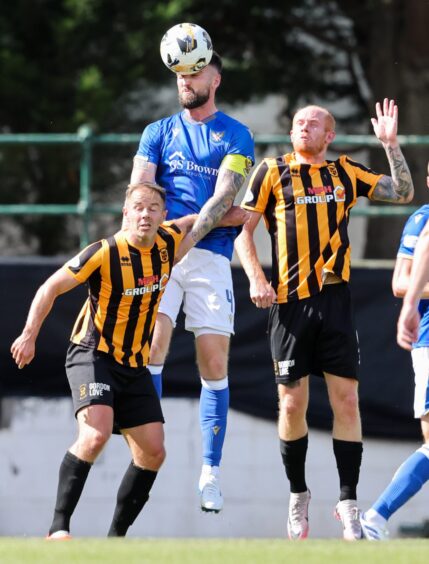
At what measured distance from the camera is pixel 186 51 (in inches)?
300

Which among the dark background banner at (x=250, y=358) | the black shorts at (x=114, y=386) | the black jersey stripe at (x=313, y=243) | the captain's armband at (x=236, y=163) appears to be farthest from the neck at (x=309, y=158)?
the dark background banner at (x=250, y=358)

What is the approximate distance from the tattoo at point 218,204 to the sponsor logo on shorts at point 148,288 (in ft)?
1.05

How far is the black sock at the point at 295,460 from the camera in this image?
25.1ft

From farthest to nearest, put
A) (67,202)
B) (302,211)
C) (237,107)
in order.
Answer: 1. (237,107)
2. (67,202)
3. (302,211)

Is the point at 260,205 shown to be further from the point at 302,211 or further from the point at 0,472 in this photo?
the point at 0,472

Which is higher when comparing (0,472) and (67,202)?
(67,202)

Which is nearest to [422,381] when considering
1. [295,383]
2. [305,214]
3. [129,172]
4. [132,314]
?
[295,383]

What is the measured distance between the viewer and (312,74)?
14812 mm

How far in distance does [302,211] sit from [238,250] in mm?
469

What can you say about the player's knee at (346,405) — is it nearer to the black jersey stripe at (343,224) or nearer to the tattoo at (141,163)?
the black jersey stripe at (343,224)

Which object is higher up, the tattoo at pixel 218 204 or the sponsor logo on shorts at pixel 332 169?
the sponsor logo on shorts at pixel 332 169

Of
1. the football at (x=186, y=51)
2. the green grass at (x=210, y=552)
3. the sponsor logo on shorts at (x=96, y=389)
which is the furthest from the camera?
the football at (x=186, y=51)

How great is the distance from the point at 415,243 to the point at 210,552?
2.25 meters

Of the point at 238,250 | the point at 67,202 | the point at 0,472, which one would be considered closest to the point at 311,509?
the point at 0,472
